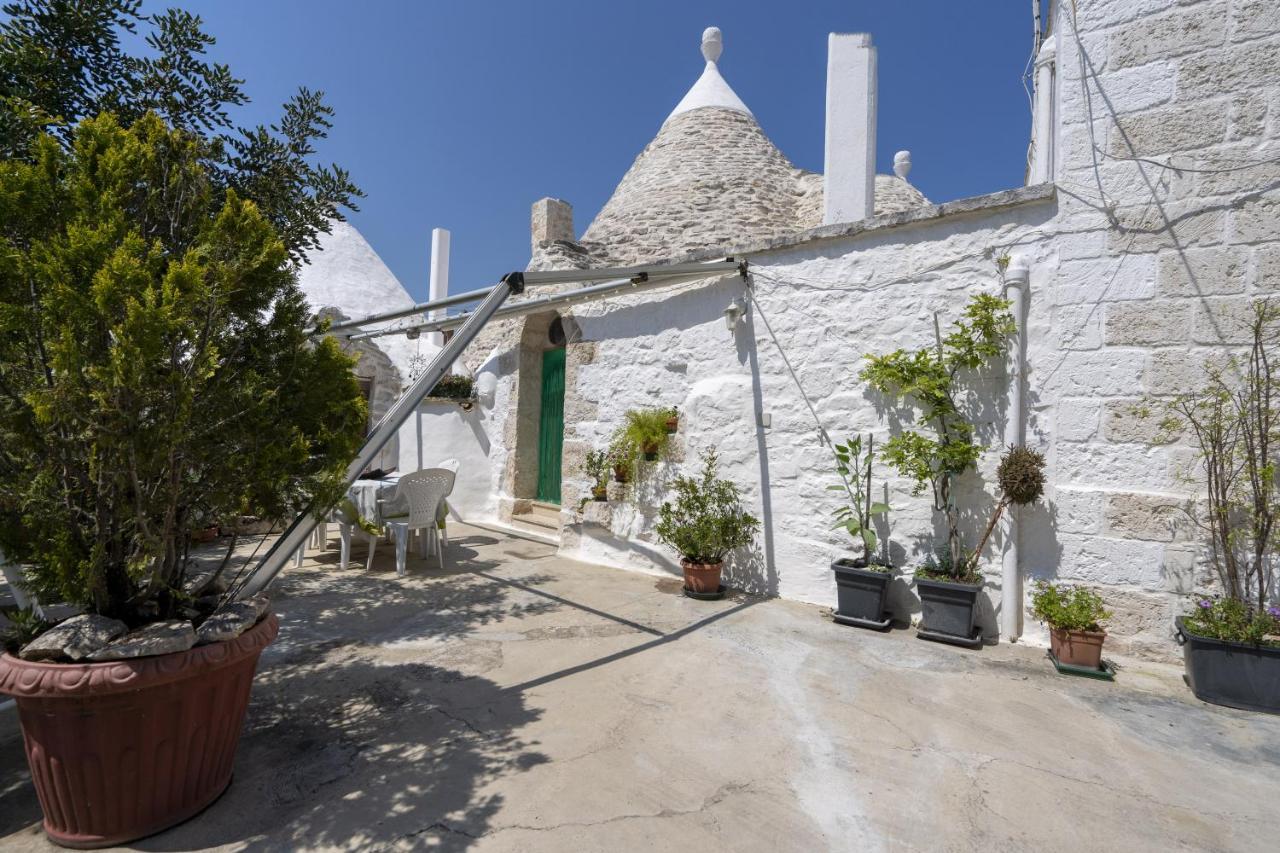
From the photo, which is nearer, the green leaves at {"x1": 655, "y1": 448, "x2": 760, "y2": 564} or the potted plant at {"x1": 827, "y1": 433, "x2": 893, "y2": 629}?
the potted plant at {"x1": 827, "y1": 433, "x2": 893, "y2": 629}

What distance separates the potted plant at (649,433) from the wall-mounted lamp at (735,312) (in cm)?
95

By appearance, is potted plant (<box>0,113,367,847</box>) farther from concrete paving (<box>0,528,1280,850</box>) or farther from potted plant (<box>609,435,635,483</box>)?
potted plant (<box>609,435,635,483</box>)

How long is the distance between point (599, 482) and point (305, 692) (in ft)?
11.2

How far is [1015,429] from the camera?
372cm

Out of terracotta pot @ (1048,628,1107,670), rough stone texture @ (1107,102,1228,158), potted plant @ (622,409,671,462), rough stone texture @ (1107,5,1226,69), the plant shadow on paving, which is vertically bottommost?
the plant shadow on paving

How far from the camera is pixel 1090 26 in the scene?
12.3 feet

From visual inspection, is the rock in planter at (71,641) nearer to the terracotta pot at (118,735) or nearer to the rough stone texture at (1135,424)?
the terracotta pot at (118,735)

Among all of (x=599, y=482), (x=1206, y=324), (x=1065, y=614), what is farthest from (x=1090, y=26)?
(x=599, y=482)

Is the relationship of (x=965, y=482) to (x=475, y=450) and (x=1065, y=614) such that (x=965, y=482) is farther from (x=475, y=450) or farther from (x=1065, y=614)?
(x=475, y=450)

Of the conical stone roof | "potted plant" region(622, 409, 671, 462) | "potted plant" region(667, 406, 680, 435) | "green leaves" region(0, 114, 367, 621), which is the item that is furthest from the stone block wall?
the conical stone roof

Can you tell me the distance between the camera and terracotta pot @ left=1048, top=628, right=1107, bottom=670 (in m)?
3.30

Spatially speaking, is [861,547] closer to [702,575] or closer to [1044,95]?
[702,575]

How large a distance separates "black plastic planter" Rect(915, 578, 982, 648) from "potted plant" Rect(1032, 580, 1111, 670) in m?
0.35

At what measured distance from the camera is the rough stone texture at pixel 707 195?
387 inches
